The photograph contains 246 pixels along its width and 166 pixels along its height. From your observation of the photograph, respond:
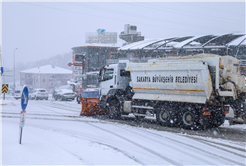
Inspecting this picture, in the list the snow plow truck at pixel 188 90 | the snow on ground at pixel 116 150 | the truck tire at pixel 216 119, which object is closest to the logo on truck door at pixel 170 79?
Result: the snow plow truck at pixel 188 90

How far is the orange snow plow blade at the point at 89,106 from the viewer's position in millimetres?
14541

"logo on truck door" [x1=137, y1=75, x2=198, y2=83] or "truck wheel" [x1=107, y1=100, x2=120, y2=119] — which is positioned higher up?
"logo on truck door" [x1=137, y1=75, x2=198, y2=83]

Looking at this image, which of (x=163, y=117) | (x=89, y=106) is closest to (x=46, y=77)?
(x=89, y=106)

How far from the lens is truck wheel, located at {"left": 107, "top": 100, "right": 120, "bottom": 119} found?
43.1 ft

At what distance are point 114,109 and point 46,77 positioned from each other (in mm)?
69533

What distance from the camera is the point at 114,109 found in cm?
1340

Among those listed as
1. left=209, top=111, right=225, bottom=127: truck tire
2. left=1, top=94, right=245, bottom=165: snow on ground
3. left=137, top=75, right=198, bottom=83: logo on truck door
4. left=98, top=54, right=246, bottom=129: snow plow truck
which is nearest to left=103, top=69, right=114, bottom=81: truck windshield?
left=98, top=54, right=246, bottom=129: snow plow truck

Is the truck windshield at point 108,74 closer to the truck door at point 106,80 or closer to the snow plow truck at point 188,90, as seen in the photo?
the truck door at point 106,80

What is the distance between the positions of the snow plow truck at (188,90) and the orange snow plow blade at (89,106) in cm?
244

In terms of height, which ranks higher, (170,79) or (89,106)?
(170,79)

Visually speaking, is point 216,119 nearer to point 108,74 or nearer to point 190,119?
point 190,119

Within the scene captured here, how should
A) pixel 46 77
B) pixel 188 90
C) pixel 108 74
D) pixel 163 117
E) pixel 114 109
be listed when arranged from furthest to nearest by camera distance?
pixel 46 77, pixel 108 74, pixel 114 109, pixel 163 117, pixel 188 90

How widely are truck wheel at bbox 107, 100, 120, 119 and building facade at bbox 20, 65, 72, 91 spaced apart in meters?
67.9

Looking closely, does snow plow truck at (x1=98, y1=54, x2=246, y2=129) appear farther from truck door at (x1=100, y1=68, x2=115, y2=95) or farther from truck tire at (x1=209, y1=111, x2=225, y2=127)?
truck door at (x1=100, y1=68, x2=115, y2=95)
